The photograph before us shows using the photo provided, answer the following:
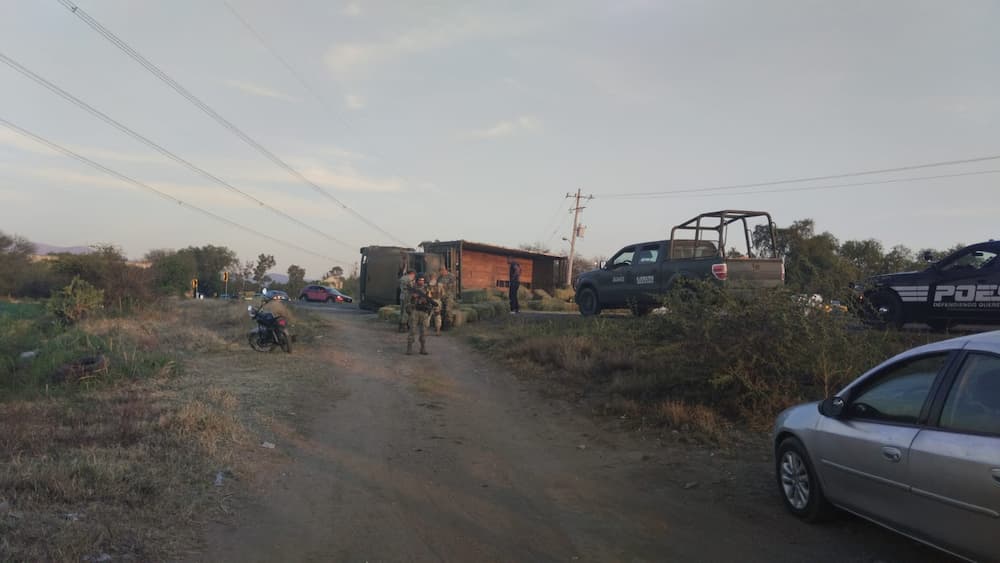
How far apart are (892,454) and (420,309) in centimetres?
1151

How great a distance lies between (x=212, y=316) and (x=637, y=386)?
1753 centimetres

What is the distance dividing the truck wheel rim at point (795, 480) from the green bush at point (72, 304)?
1968 centimetres

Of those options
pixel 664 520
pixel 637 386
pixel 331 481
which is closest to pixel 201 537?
pixel 331 481

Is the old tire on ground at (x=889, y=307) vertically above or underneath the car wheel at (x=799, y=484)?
above

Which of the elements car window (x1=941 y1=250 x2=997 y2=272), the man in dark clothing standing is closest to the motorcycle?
the man in dark clothing standing

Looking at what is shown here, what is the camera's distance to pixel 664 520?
17.7 ft

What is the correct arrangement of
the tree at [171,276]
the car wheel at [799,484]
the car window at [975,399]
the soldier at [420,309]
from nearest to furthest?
1. the car window at [975,399]
2. the car wheel at [799,484]
3. the soldier at [420,309]
4. the tree at [171,276]

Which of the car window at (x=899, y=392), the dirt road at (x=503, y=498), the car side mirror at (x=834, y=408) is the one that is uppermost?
the car window at (x=899, y=392)

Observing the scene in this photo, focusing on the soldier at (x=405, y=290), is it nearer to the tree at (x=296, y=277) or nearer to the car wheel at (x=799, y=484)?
the car wheel at (x=799, y=484)

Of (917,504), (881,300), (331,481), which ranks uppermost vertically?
(881,300)

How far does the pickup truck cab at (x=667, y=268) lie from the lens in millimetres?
12781

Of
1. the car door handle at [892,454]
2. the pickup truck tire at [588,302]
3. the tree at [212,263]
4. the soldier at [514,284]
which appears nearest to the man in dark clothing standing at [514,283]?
the soldier at [514,284]

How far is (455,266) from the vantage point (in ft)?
92.2

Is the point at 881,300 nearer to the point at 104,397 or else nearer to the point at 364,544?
the point at 364,544
